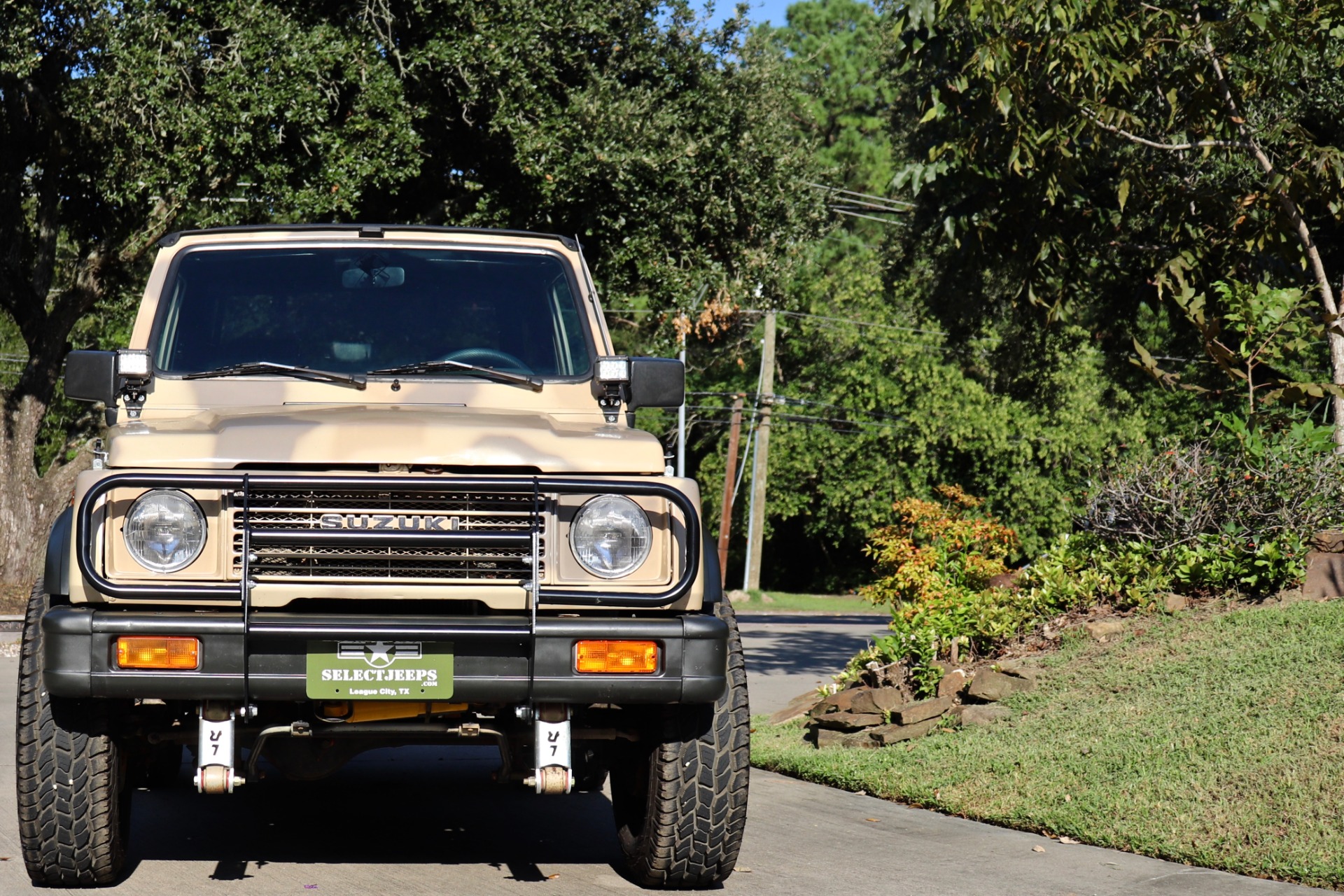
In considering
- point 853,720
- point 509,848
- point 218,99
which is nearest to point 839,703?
point 853,720

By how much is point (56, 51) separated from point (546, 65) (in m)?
5.22

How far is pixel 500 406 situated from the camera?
539 cm

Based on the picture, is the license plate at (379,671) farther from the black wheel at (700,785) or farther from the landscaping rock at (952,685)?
the landscaping rock at (952,685)

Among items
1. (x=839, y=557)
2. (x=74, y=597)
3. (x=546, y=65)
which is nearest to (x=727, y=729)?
(x=74, y=597)

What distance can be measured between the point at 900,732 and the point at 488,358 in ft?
12.2

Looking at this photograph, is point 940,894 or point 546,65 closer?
point 940,894

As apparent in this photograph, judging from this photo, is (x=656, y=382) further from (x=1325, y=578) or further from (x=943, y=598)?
(x=1325, y=578)

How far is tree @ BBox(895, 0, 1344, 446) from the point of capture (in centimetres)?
893

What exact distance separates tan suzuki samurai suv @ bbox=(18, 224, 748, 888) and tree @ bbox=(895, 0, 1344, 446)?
4.98 m

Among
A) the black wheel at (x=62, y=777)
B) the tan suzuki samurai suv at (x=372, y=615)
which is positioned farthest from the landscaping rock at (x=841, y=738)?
the black wheel at (x=62, y=777)

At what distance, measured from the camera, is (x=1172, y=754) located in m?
6.71

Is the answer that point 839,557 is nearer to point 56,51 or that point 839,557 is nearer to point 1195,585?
point 56,51

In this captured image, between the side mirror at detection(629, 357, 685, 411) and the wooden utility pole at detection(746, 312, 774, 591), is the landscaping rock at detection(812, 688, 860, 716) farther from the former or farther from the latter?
the wooden utility pole at detection(746, 312, 774, 591)

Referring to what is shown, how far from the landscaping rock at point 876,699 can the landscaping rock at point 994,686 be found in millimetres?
406
